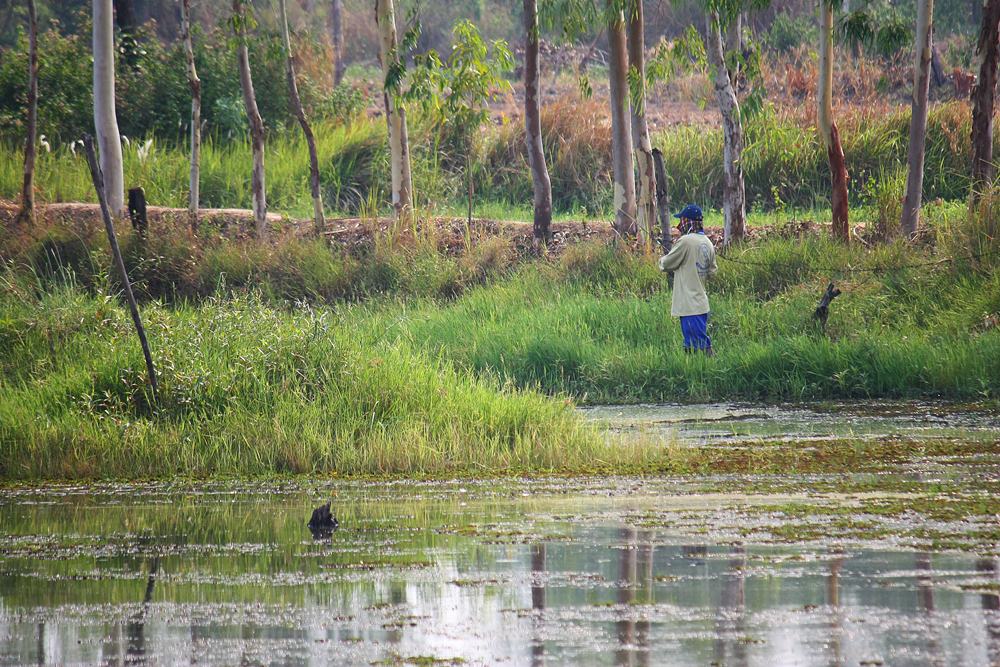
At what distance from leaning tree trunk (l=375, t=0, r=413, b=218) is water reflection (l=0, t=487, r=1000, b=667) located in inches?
566

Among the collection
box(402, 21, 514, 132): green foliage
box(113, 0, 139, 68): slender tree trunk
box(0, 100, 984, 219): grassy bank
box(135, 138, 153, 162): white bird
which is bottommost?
box(0, 100, 984, 219): grassy bank

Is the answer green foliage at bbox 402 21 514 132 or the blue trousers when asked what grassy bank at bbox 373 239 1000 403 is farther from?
green foliage at bbox 402 21 514 132

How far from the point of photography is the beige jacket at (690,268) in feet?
54.5

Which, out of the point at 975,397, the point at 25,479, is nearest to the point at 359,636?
the point at 25,479

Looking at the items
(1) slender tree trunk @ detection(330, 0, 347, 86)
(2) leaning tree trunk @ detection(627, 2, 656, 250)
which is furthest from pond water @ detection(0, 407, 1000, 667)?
(1) slender tree trunk @ detection(330, 0, 347, 86)

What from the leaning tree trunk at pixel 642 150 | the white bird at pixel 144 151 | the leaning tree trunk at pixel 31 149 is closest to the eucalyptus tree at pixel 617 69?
the leaning tree trunk at pixel 642 150

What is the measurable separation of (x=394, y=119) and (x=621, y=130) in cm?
388

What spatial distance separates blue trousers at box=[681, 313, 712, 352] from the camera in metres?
16.9

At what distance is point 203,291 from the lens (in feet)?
74.3

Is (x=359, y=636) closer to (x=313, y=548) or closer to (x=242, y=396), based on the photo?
(x=313, y=548)

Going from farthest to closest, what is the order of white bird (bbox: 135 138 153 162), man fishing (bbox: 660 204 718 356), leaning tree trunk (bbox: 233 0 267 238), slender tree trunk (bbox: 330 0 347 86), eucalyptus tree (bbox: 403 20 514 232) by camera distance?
slender tree trunk (bbox: 330 0 347 86) < white bird (bbox: 135 138 153 162) < leaning tree trunk (bbox: 233 0 267 238) < eucalyptus tree (bbox: 403 20 514 232) < man fishing (bbox: 660 204 718 356)

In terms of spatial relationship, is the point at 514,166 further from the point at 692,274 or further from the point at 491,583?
the point at 491,583

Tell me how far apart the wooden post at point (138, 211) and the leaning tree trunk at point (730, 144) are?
881 centimetres

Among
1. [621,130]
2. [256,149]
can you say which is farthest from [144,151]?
[621,130]
